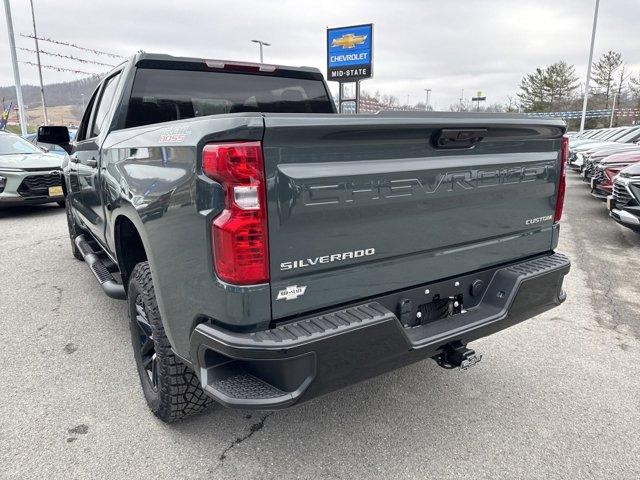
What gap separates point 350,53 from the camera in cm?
1959

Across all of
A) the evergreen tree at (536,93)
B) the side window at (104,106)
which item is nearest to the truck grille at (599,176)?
the side window at (104,106)

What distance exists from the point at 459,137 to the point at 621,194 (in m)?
5.70

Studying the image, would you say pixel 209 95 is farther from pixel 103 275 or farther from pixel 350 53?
pixel 350 53

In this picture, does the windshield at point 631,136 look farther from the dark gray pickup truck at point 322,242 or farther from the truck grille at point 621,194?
the dark gray pickup truck at point 322,242

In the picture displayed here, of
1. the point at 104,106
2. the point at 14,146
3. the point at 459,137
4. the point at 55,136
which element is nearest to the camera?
the point at 459,137

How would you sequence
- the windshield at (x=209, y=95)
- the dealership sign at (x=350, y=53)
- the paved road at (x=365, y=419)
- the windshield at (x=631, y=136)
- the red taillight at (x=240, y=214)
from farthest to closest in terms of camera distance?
the dealership sign at (x=350, y=53), the windshield at (x=631, y=136), the windshield at (x=209, y=95), the paved road at (x=365, y=419), the red taillight at (x=240, y=214)

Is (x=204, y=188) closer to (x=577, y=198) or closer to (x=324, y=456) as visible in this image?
(x=324, y=456)

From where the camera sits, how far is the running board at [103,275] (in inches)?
126

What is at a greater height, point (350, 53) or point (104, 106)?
point (350, 53)

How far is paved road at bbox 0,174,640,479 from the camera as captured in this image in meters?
2.33

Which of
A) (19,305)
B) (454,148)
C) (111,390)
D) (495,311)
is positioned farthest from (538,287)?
(19,305)

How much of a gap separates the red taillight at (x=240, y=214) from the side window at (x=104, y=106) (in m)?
2.23

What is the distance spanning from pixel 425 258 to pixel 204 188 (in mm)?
1121

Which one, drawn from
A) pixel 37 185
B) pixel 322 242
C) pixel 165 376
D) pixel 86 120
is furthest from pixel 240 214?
pixel 37 185
